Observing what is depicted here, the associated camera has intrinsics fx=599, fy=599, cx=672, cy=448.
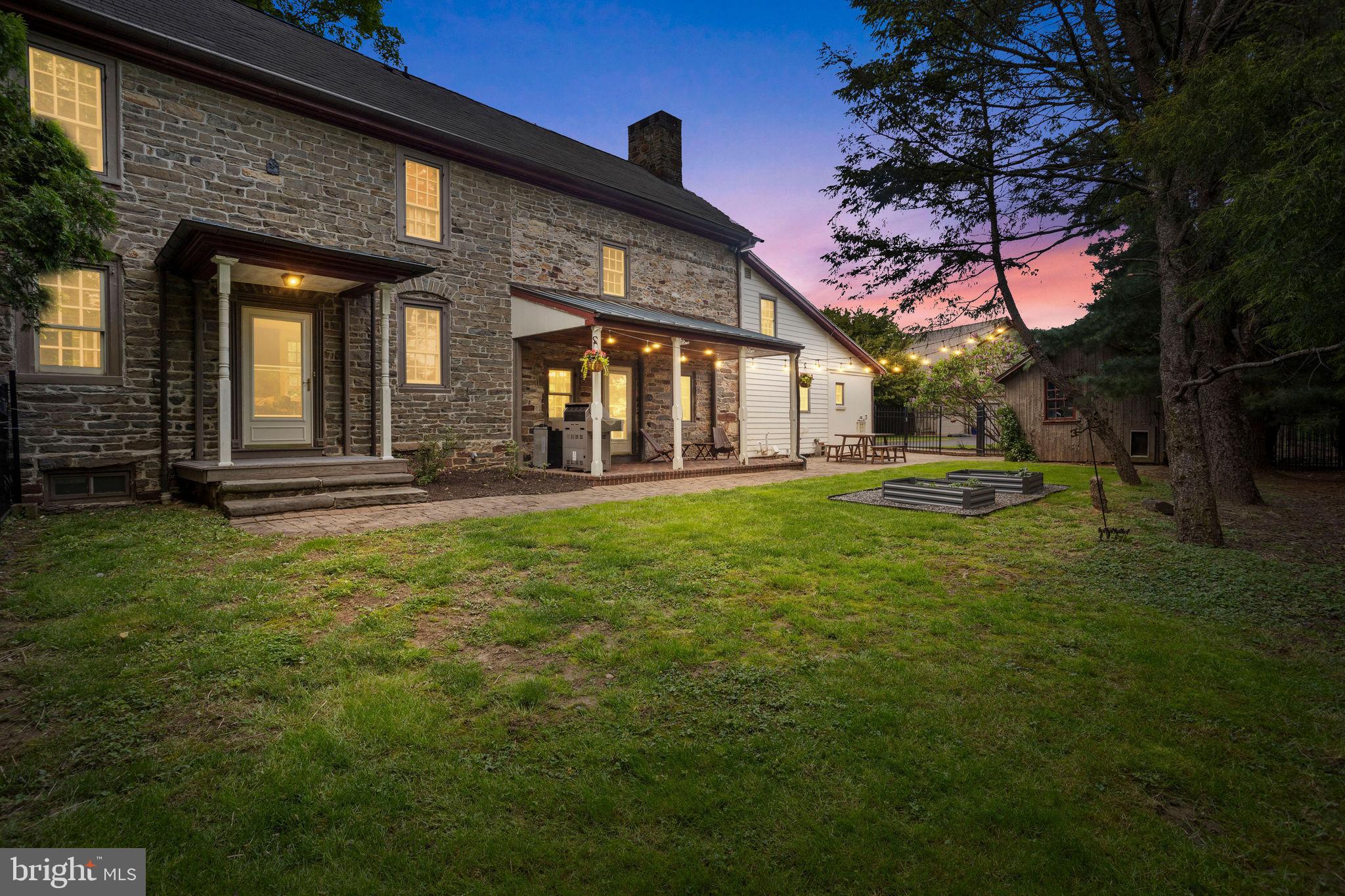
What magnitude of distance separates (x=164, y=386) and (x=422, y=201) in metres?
5.11

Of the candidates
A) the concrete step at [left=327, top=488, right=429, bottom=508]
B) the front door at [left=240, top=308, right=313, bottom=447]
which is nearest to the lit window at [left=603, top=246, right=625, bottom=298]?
the front door at [left=240, top=308, right=313, bottom=447]

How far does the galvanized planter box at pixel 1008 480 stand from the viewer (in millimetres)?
9883

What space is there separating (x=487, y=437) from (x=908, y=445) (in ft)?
67.0

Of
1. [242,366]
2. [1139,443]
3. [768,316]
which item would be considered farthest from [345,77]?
[1139,443]

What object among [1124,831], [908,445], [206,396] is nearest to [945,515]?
[1124,831]

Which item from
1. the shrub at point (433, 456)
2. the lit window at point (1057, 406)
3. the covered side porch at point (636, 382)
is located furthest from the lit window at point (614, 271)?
the lit window at point (1057, 406)

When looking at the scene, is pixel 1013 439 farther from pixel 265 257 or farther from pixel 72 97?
pixel 72 97

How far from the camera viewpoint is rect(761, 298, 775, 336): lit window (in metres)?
18.2

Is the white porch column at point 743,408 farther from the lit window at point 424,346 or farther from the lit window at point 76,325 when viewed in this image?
the lit window at point 76,325

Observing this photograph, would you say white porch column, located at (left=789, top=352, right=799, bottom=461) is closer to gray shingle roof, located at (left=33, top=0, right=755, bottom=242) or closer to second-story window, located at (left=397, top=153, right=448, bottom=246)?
gray shingle roof, located at (left=33, top=0, right=755, bottom=242)

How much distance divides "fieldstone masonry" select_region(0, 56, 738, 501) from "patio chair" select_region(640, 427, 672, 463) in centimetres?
247

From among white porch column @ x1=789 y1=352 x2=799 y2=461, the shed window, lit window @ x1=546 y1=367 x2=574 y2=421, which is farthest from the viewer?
the shed window

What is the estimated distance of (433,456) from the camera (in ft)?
34.7

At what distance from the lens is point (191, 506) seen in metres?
7.74
